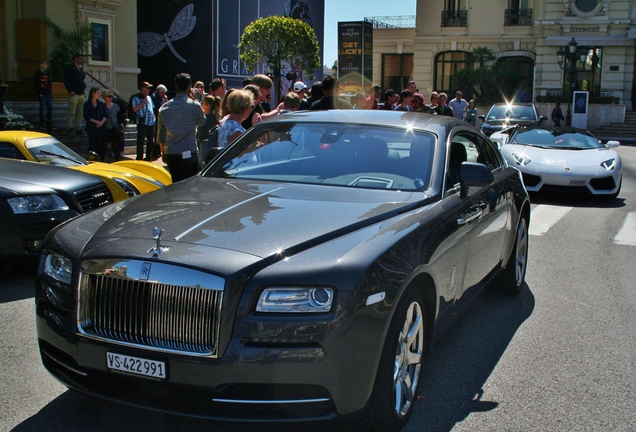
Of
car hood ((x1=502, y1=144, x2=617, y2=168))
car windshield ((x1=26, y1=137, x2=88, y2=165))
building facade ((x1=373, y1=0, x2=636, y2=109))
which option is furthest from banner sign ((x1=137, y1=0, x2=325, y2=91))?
car windshield ((x1=26, y1=137, x2=88, y2=165))

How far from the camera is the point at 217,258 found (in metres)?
3.13

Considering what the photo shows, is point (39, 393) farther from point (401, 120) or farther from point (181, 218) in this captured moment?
point (401, 120)

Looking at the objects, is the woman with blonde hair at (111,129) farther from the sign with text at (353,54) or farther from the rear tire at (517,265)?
the sign with text at (353,54)

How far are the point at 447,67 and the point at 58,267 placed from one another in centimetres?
4847

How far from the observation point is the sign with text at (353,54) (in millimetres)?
29391

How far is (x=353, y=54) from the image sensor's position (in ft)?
97.1

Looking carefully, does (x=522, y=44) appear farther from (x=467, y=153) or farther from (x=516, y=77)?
(x=467, y=153)

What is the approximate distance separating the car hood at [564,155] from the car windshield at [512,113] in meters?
8.52

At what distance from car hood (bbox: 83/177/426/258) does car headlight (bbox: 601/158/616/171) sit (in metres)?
8.83

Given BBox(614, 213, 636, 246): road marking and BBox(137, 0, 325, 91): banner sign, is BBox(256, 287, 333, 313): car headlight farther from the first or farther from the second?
BBox(137, 0, 325, 91): banner sign

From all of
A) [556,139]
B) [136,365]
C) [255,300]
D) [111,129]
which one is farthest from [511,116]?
[136,365]

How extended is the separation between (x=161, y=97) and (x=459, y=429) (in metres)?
14.1

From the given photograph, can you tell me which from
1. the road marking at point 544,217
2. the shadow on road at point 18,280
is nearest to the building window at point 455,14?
the road marking at point 544,217

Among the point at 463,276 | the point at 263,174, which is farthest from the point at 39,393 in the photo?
the point at 463,276
